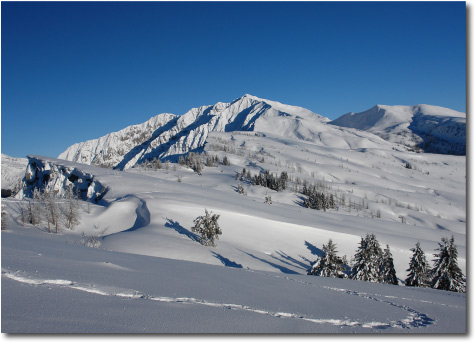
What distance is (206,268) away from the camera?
28.1 feet

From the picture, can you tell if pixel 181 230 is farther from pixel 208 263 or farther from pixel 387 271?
pixel 387 271

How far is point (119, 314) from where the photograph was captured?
3.88m

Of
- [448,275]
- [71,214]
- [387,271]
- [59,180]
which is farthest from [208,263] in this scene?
[59,180]

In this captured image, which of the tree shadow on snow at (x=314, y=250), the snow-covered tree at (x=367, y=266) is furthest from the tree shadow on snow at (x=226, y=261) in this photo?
the tree shadow on snow at (x=314, y=250)

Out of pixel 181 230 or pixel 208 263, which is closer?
pixel 208 263

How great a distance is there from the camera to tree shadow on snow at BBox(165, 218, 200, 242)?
23962 millimetres

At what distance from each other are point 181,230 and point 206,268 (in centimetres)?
1729

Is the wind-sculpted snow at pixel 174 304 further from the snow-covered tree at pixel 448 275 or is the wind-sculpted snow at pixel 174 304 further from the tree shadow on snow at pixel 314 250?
the tree shadow on snow at pixel 314 250

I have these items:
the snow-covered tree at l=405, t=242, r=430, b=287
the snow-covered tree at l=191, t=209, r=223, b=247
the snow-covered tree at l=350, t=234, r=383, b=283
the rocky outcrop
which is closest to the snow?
the rocky outcrop

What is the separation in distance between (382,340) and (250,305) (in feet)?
6.92

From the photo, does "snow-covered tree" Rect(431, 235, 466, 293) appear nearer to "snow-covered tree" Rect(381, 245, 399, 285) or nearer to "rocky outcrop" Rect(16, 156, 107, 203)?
"snow-covered tree" Rect(381, 245, 399, 285)

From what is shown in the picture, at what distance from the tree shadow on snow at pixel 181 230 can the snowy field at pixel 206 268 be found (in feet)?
0.30

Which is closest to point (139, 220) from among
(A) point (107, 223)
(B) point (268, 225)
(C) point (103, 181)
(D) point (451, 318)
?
(A) point (107, 223)

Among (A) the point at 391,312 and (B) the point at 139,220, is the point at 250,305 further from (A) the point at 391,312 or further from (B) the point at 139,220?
(B) the point at 139,220
